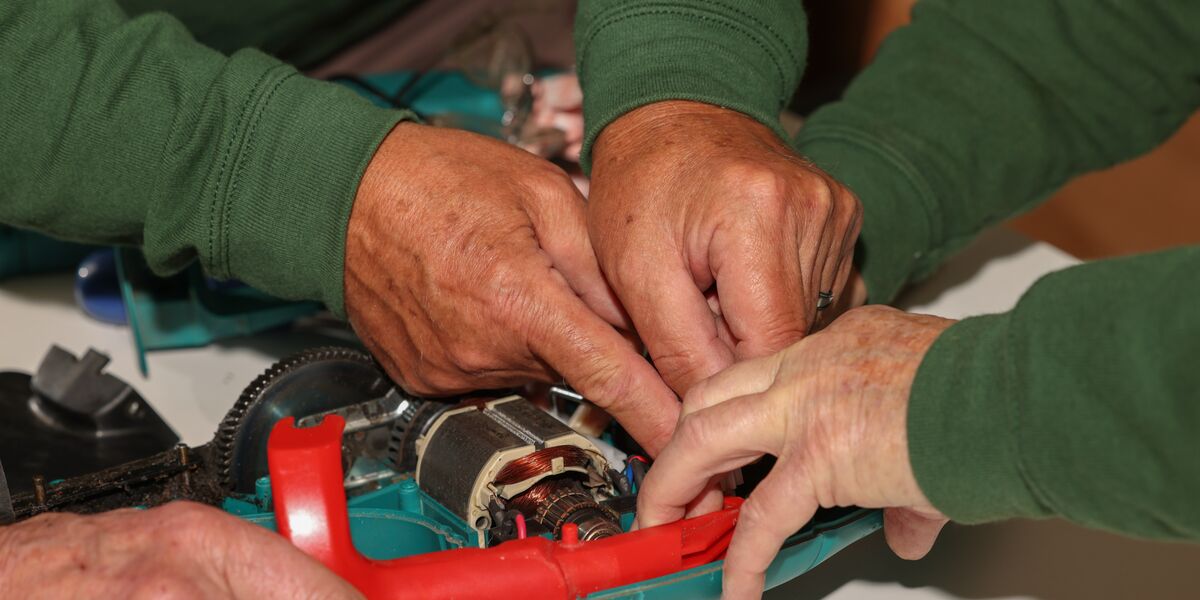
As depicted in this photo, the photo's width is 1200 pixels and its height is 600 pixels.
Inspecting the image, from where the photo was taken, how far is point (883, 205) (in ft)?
4.55

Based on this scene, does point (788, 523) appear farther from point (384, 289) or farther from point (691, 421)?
Answer: point (384, 289)

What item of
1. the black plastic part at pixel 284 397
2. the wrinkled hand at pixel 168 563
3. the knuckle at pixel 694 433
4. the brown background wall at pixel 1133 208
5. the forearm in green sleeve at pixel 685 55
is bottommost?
the brown background wall at pixel 1133 208

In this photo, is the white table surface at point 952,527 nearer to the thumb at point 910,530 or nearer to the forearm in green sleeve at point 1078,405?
the thumb at point 910,530

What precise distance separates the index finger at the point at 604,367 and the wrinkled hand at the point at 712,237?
0.03 metres

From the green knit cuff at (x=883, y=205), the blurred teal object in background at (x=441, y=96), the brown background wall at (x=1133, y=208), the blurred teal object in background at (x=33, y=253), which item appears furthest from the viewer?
the brown background wall at (x=1133, y=208)

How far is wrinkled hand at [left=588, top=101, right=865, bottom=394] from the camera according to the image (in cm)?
99

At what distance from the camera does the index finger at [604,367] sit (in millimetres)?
1028

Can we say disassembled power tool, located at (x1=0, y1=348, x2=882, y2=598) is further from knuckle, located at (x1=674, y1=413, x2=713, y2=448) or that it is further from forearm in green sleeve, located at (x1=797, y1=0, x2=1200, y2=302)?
forearm in green sleeve, located at (x1=797, y1=0, x2=1200, y2=302)

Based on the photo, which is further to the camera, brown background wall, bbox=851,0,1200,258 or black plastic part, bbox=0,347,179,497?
brown background wall, bbox=851,0,1200,258

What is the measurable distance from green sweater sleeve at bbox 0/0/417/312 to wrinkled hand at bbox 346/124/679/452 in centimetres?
4

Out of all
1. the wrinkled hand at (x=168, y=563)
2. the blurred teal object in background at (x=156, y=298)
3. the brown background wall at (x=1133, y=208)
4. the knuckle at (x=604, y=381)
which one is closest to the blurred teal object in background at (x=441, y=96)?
the blurred teal object in background at (x=156, y=298)

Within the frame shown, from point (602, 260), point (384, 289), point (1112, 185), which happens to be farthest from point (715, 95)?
point (1112, 185)

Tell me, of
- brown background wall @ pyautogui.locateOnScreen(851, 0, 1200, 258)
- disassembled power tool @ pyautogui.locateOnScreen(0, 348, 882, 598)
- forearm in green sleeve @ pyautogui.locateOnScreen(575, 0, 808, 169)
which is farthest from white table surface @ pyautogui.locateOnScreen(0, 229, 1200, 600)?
brown background wall @ pyautogui.locateOnScreen(851, 0, 1200, 258)

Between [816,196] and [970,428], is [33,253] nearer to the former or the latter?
[816,196]
